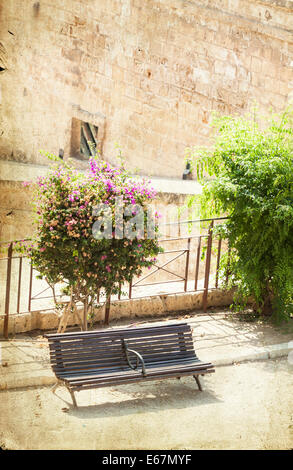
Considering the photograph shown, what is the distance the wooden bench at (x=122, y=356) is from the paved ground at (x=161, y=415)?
19 cm

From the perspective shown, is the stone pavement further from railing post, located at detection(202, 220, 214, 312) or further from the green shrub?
the green shrub

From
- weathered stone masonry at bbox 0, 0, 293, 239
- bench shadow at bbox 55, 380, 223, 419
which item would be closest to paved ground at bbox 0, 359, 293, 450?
bench shadow at bbox 55, 380, 223, 419

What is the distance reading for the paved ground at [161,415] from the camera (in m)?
3.59

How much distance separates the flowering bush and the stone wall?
4.00 metres

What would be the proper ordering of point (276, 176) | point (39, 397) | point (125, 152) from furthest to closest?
point (125, 152), point (276, 176), point (39, 397)

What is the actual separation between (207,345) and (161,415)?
1.34 meters

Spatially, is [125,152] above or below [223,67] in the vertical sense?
below

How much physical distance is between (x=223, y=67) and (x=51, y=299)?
789 centimetres

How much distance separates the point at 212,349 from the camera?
517 cm

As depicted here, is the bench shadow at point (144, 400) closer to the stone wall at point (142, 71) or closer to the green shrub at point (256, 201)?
the green shrub at point (256, 201)

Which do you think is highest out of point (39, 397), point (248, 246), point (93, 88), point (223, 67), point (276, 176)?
point (223, 67)

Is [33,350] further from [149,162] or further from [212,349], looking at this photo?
[149,162]

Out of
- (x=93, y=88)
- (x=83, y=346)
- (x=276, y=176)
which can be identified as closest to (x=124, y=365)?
(x=83, y=346)

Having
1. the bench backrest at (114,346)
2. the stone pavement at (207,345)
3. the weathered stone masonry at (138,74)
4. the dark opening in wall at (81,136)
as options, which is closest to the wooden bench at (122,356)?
the bench backrest at (114,346)
